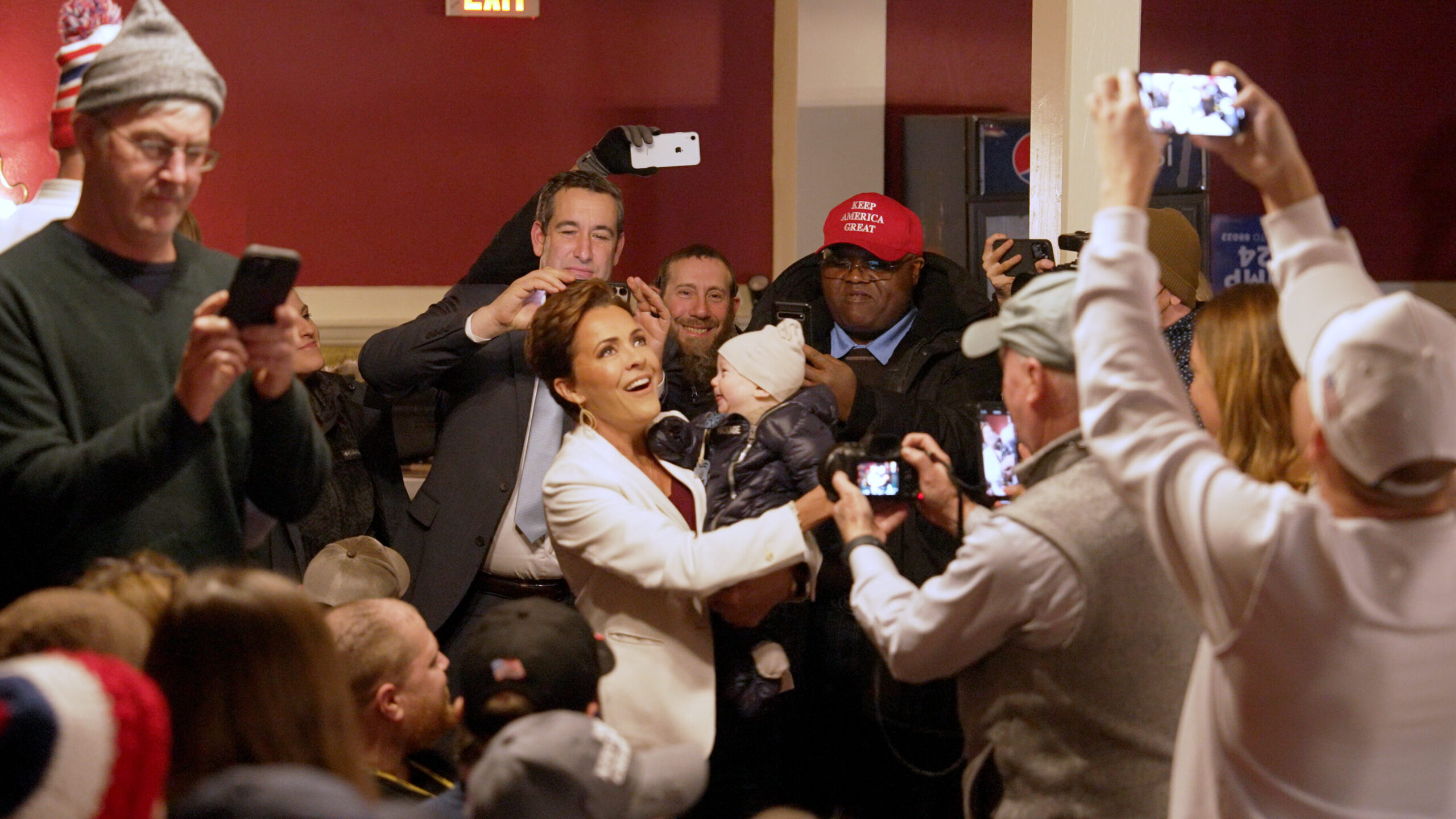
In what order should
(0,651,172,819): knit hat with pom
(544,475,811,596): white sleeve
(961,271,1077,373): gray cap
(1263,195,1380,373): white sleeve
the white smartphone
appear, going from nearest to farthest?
(0,651,172,819): knit hat with pom → (1263,195,1380,373): white sleeve → (961,271,1077,373): gray cap → (544,475,811,596): white sleeve → the white smartphone

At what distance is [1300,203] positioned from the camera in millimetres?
1628

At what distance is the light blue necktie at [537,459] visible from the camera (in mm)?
2969

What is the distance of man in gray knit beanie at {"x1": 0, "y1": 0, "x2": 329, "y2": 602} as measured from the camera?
1602 mm

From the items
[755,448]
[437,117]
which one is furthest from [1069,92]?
[437,117]

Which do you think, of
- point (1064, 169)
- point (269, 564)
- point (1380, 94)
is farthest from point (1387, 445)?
point (1380, 94)

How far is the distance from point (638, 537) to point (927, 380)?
4.26 feet

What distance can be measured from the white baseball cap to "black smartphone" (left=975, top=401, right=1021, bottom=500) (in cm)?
99

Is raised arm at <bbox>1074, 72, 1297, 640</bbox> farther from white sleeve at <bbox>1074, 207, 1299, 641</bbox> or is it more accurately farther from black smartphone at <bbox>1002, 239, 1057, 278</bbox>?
black smartphone at <bbox>1002, 239, 1057, 278</bbox>

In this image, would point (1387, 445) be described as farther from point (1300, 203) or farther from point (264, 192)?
point (264, 192)

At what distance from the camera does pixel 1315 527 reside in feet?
4.71

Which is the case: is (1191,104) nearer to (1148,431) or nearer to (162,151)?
(1148,431)

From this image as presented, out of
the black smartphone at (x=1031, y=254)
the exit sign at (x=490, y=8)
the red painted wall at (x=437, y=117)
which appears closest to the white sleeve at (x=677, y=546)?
the black smartphone at (x=1031, y=254)

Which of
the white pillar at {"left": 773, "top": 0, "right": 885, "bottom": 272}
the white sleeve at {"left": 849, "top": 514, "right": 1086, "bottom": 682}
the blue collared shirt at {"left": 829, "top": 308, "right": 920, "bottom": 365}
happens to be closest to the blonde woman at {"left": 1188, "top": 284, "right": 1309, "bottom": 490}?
the white sleeve at {"left": 849, "top": 514, "right": 1086, "bottom": 682}

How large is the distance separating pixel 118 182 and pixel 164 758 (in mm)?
757
